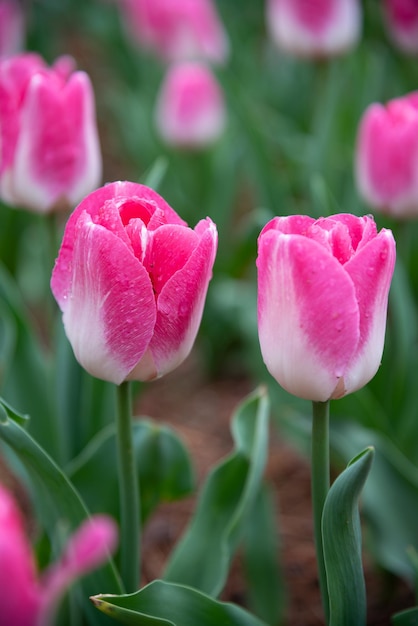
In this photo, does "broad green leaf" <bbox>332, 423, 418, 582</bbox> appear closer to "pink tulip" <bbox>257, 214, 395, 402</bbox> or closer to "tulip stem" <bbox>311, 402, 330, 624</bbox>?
"tulip stem" <bbox>311, 402, 330, 624</bbox>

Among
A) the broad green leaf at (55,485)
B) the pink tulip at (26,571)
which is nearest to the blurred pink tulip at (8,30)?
the broad green leaf at (55,485)

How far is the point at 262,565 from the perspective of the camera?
116 cm

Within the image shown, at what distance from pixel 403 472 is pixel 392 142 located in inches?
17.1

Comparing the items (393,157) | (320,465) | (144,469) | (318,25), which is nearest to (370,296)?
(320,465)

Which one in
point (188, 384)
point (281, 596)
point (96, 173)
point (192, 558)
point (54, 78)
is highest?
point (54, 78)

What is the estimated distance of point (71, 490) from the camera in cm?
72

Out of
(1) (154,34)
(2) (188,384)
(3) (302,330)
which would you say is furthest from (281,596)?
(1) (154,34)

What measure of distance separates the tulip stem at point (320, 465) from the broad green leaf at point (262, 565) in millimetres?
416

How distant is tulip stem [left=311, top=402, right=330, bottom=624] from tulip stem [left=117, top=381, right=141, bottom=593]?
5.9 inches

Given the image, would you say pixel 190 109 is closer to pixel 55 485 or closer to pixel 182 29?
pixel 182 29

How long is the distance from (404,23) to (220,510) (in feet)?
4.08

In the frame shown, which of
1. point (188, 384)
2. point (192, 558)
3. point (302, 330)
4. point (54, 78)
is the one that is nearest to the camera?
point (302, 330)

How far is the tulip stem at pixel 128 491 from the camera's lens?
693 mm

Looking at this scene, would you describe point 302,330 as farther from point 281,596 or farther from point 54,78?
point 281,596
